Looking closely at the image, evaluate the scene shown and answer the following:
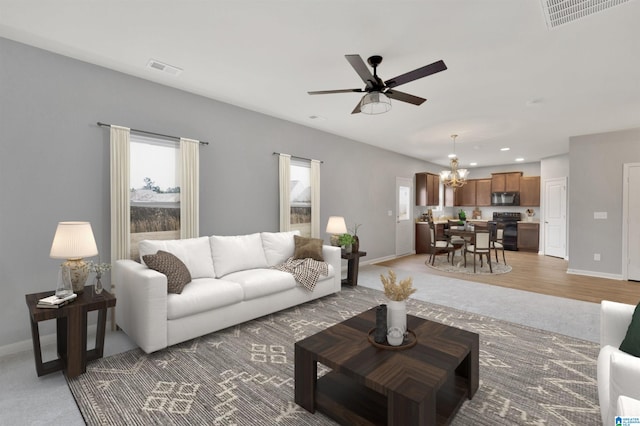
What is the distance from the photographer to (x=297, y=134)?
17.2 ft

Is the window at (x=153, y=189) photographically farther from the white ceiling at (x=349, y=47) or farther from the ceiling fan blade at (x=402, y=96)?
the ceiling fan blade at (x=402, y=96)

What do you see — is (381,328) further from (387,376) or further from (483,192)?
(483,192)

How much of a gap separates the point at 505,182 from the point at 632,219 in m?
4.42

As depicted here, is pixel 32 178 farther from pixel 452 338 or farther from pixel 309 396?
pixel 452 338

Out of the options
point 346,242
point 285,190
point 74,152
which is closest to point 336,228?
point 346,242

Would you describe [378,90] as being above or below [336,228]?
above

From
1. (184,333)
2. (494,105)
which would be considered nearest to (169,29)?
(184,333)

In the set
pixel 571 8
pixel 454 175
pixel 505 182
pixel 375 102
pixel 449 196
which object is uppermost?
pixel 571 8

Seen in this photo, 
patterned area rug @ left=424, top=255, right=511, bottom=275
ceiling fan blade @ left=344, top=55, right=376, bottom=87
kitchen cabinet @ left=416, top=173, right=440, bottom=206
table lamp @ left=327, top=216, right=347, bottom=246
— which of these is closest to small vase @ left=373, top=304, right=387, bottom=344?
ceiling fan blade @ left=344, top=55, right=376, bottom=87

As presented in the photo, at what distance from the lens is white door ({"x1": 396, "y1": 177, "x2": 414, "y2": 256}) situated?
7836 mm

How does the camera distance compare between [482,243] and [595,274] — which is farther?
[482,243]

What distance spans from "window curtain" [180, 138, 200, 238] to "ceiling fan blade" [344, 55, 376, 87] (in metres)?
2.38

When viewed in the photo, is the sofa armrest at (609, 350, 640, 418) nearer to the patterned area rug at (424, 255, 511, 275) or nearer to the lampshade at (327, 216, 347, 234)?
the lampshade at (327, 216, 347, 234)

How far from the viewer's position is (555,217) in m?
8.04
